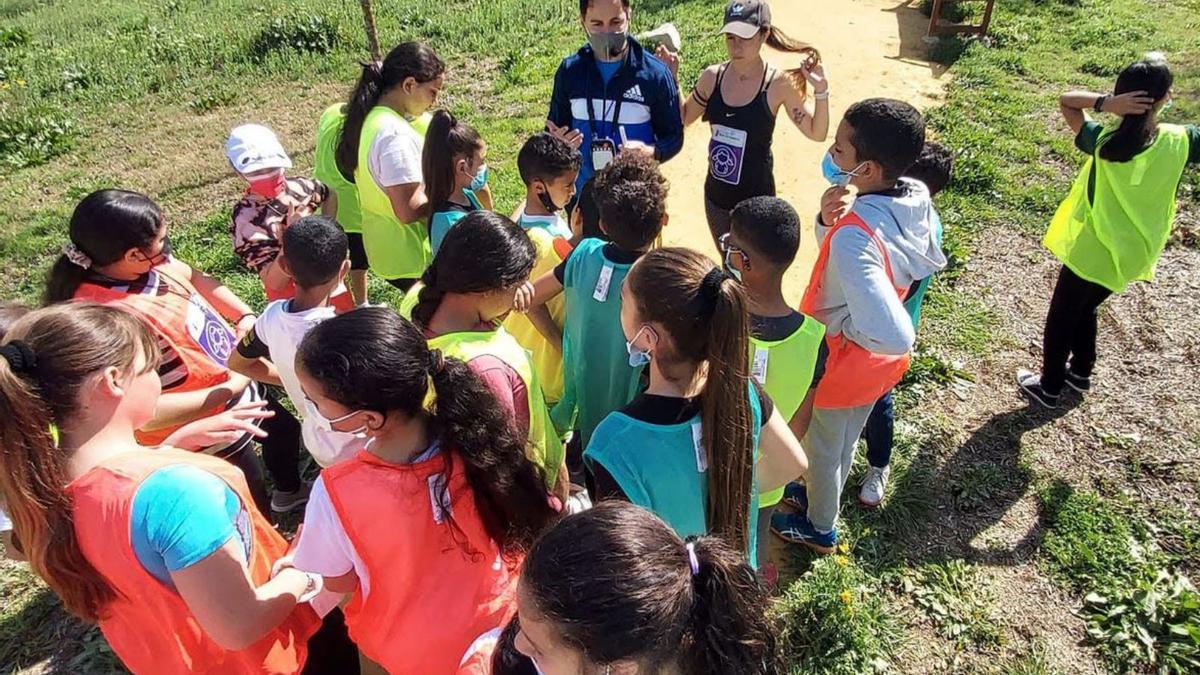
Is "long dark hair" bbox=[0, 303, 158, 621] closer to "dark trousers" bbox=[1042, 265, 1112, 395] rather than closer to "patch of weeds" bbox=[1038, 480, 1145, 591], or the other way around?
"patch of weeds" bbox=[1038, 480, 1145, 591]

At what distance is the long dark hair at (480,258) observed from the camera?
8.70 ft

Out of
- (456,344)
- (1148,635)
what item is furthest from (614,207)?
(1148,635)

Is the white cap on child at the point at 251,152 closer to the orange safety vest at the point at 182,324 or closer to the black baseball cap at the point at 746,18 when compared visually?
the orange safety vest at the point at 182,324

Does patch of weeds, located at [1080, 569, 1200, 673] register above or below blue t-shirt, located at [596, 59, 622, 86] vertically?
below

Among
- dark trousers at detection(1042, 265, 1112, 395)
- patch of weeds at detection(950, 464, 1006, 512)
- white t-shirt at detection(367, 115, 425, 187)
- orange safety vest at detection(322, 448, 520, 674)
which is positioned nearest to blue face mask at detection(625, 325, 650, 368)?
orange safety vest at detection(322, 448, 520, 674)

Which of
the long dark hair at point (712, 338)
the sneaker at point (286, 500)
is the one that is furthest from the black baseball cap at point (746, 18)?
the sneaker at point (286, 500)

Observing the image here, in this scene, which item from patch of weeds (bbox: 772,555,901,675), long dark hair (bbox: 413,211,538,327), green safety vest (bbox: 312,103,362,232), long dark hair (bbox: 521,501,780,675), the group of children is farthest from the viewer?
green safety vest (bbox: 312,103,362,232)

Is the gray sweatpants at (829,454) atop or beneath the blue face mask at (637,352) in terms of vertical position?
beneath

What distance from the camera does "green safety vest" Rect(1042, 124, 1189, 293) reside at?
3.83 m

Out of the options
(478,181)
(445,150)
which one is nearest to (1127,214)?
(478,181)

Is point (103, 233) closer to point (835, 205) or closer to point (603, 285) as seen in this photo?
point (603, 285)

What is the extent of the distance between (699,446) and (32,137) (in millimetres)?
8789

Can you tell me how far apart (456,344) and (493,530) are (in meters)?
0.68

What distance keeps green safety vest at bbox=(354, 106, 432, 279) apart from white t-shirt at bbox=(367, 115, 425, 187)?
5 centimetres
